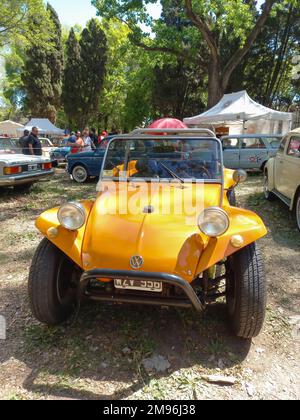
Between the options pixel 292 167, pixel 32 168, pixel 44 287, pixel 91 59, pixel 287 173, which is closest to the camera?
pixel 44 287

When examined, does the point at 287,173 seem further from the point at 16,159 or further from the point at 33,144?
the point at 33,144

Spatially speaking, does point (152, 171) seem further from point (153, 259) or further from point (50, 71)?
point (50, 71)

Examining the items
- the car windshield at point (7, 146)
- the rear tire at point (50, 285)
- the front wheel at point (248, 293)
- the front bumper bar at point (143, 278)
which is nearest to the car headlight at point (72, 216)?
the rear tire at point (50, 285)

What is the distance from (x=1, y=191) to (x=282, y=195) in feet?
21.7

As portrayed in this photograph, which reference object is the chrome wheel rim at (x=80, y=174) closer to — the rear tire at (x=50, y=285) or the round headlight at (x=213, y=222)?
the rear tire at (x=50, y=285)

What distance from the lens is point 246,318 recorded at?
2.75 metres

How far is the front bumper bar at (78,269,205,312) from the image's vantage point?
2.48 metres

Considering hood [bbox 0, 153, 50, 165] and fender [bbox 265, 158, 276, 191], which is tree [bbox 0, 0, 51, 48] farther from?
fender [bbox 265, 158, 276, 191]

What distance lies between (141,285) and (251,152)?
10081mm

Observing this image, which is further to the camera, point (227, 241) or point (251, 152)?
point (251, 152)

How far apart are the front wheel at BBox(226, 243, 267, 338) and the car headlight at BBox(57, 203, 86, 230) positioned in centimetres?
136

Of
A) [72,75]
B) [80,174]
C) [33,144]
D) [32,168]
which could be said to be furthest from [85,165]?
[72,75]

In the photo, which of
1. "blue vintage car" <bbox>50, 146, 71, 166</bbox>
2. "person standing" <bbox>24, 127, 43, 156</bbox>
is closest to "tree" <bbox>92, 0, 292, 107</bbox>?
"blue vintage car" <bbox>50, 146, 71, 166</bbox>

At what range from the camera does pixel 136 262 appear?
2.64 metres
